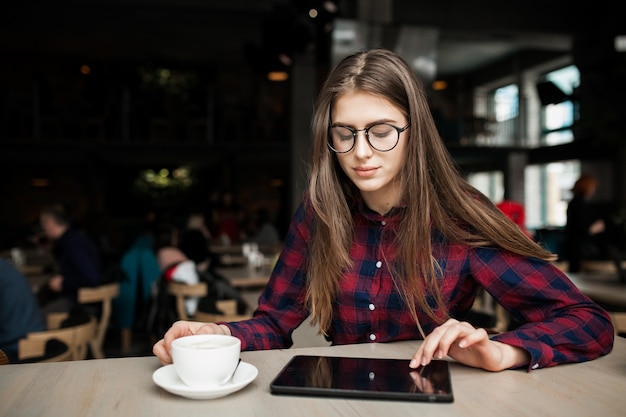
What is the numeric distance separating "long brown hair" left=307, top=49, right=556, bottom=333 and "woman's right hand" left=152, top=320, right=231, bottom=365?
0.27 m

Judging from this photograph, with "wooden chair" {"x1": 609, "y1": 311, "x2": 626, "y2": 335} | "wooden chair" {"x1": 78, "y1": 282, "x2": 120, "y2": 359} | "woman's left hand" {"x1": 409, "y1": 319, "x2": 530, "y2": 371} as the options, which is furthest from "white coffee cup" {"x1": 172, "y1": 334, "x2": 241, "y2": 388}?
"wooden chair" {"x1": 78, "y1": 282, "x2": 120, "y2": 359}

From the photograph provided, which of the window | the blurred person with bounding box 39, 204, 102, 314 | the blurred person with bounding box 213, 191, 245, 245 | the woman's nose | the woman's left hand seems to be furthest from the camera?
the window

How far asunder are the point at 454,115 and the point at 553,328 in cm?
1701

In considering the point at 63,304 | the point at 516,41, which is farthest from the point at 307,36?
the point at 516,41

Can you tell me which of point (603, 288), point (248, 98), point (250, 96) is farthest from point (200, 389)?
point (250, 96)

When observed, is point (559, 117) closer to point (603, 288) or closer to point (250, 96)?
point (250, 96)

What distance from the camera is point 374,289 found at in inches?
59.8

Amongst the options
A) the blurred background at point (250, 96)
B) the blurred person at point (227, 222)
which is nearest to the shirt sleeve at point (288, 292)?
the blurred background at point (250, 96)

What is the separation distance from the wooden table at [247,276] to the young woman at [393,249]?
3.10m

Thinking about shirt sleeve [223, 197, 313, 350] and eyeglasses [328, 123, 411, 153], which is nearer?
eyeglasses [328, 123, 411, 153]

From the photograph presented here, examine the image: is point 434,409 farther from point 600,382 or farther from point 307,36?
point 307,36

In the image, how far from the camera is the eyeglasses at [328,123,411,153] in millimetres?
1359

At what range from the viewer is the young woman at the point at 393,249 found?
4.45 feet

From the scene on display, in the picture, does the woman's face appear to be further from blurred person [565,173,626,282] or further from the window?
the window
